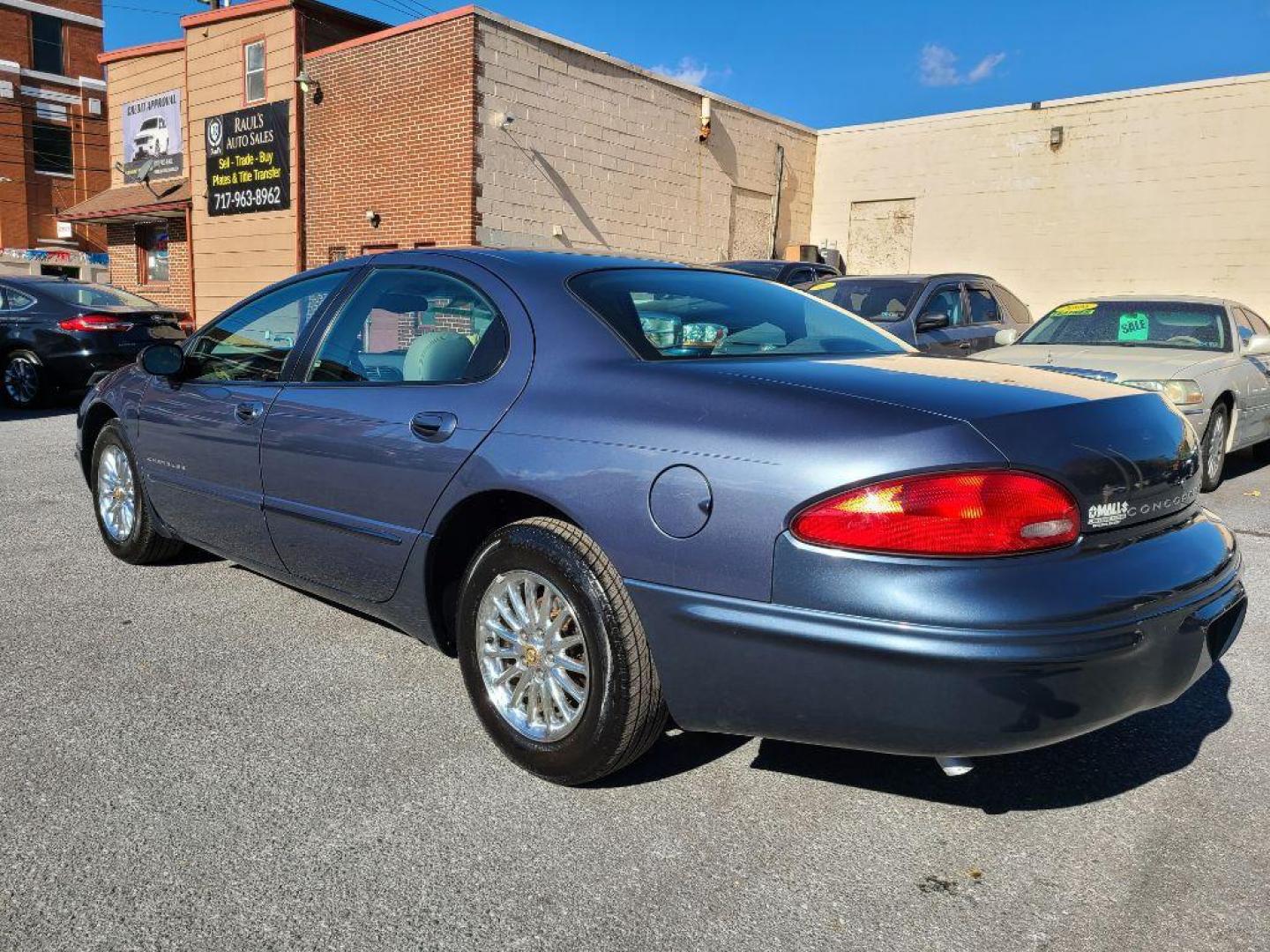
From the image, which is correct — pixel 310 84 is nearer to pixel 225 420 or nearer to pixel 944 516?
pixel 225 420

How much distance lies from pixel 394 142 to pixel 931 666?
590 inches

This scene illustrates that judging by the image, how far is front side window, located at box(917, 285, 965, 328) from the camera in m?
9.12

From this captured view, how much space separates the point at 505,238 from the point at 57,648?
472 inches

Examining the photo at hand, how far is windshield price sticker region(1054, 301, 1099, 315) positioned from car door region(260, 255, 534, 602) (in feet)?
21.8

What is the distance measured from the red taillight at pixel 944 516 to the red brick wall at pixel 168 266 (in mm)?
19573

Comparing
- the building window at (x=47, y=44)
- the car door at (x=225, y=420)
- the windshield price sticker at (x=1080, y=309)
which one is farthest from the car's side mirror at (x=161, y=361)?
the building window at (x=47, y=44)

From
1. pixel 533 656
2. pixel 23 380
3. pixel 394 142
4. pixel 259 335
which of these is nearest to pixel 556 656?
pixel 533 656

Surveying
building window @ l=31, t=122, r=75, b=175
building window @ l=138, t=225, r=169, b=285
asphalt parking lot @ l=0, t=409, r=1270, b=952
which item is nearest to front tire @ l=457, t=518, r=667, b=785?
asphalt parking lot @ l=0, t=409, r=1270, b=952

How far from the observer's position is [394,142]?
1523 cm

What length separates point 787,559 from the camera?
2.17 m

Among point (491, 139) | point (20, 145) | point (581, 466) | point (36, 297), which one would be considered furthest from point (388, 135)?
point (20, 145)

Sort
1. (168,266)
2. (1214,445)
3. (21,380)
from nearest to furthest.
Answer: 1. (1214,445)
2. (21,380)
3. (168,266)

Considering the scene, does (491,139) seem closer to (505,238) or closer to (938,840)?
(505,238)

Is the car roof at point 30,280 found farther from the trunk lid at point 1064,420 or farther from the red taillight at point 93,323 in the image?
the trunk lid at point 1064,420
